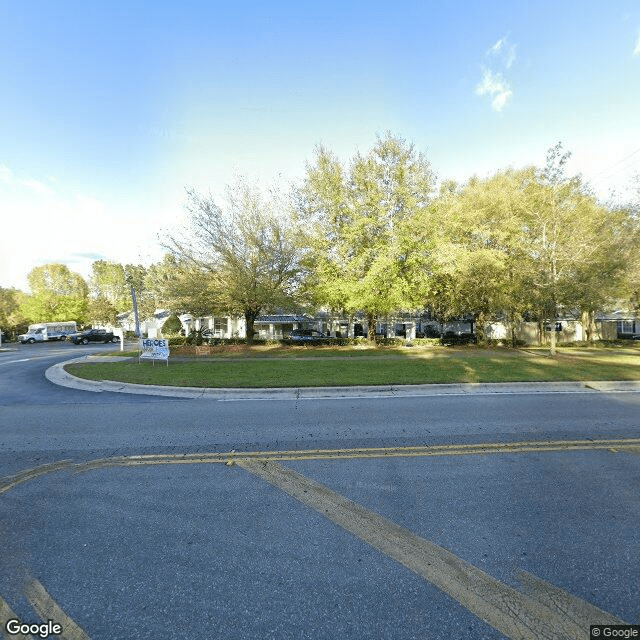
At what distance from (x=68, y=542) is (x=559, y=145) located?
24.9 metres

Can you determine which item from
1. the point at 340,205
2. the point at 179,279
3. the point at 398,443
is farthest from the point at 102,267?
the point at 398,443

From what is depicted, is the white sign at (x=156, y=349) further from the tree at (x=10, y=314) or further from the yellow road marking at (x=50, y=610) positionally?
the tree at (x=10, y=314)

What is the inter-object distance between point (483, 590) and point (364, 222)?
21.8m

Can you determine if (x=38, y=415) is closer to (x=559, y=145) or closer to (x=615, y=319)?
(x=559, y=145)

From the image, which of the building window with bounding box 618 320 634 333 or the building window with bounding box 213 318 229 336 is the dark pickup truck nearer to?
the building window with bounding box 213 318 229 336

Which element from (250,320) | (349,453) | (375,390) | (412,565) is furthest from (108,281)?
(412,565)

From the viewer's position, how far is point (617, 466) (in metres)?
4.84

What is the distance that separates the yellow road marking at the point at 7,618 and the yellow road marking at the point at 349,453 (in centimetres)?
255

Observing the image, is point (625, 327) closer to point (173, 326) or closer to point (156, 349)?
point (156, 349)

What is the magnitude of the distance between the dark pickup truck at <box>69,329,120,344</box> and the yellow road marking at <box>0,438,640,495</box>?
39.4 meters

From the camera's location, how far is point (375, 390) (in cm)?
1062

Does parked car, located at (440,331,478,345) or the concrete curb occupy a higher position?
parked car, located at (440,331,478,345)

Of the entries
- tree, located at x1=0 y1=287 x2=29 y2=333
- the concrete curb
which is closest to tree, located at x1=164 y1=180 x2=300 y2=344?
the concrete curb

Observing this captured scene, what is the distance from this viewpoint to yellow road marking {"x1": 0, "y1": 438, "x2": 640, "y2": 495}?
5.07 meters
